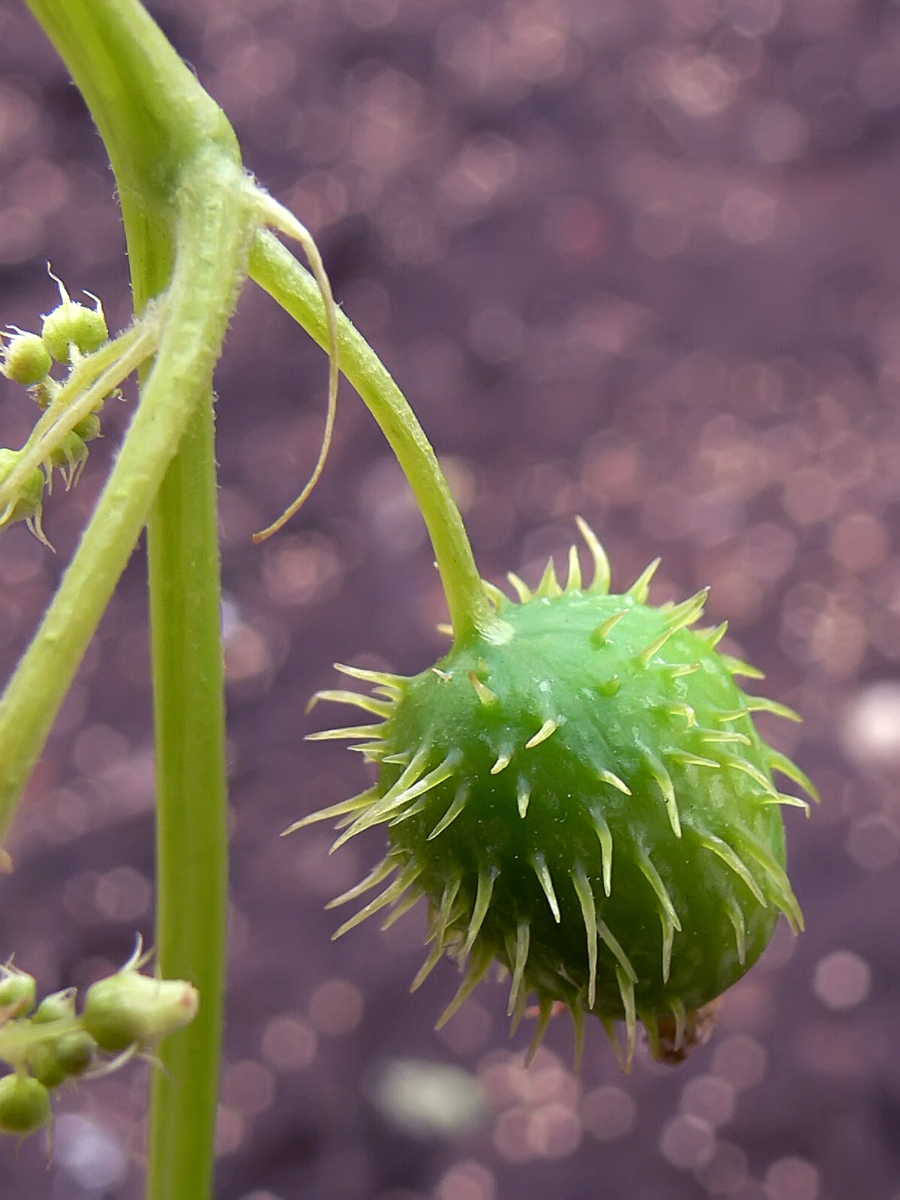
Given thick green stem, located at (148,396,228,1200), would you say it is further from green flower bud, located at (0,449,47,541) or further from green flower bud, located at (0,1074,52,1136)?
green flower bud, located at (0,1074,52,1136)

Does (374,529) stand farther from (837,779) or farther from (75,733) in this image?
(837,779)

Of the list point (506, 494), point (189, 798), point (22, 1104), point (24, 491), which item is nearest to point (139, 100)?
point (24, 491)

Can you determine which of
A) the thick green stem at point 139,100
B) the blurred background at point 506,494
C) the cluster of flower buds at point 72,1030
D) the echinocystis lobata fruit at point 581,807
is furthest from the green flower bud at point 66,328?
the blurred background at point 506,494

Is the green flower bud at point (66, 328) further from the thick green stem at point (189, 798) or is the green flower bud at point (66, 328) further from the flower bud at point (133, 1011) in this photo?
the flower bud at point (133, 1011)

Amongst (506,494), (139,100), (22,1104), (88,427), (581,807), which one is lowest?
(22,1104)

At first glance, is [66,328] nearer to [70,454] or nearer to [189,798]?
[70,454]

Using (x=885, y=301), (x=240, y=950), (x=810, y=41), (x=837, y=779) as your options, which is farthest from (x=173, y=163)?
(x=810, y=41)

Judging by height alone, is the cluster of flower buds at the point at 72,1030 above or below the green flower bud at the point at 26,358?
below

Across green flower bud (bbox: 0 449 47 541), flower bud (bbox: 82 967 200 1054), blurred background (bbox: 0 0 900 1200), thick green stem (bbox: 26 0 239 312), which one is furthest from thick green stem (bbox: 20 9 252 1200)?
blurred background (bbox: 0 0 900 1200)
